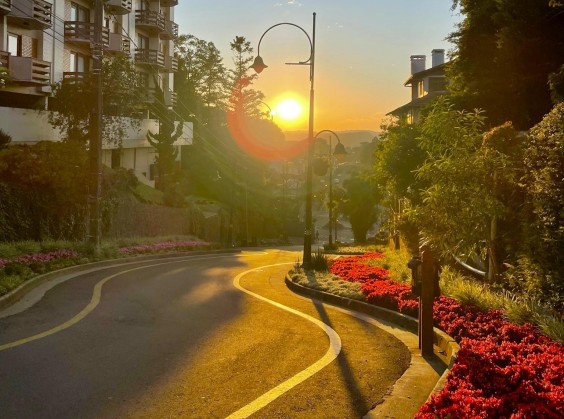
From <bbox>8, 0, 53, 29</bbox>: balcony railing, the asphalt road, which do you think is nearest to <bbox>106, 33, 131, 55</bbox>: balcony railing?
<bbox>8, 0, 53, 29</bbox>: balcony railing

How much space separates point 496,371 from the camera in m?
6.15

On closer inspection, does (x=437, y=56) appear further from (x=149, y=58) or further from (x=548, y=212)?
(x=548, y=212)

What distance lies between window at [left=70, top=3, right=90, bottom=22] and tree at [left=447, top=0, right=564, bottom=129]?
23386mm

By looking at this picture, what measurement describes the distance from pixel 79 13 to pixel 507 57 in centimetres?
2660

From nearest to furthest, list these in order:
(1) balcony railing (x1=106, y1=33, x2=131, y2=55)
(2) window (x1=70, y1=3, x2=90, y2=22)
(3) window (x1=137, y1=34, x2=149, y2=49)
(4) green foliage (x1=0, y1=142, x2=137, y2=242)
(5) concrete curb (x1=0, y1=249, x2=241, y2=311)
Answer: (5) concrete curb (x1=0, y1=249, x2=241, y2=311), (4) green foliage (x1=0, y1=142, x2=137, y2=242), (2) window (x1=70, y1=3, x2=90, y2=22), (1) balcony railing (x1=106, y1=33, x2=131, y2=55), (3) window (x1=137, y1=34, x2=149, y2=49)

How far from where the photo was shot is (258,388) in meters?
6.43

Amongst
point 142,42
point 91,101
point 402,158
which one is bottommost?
point 402,158

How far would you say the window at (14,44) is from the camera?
3086 centimetres

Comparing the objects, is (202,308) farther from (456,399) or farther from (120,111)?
(120,111)

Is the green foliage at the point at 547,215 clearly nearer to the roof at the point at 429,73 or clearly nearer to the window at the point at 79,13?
the window at the point at 79,13

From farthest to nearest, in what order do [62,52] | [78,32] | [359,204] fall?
[359,204] → [78,32] → [62,52]

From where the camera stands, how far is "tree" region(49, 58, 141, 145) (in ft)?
96.8

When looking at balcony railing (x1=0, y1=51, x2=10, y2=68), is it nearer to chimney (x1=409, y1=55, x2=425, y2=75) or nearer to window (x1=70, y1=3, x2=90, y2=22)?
window (x1=70, y1=3, x2=90, y2=22)

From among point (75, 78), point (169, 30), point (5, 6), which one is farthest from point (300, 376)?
point (169, 30)
